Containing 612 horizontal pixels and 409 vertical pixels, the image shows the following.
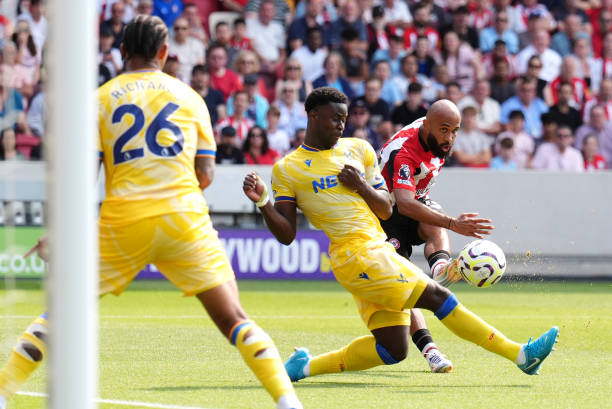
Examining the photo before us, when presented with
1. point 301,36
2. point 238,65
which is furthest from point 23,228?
point 301,36

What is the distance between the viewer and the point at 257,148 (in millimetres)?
16297

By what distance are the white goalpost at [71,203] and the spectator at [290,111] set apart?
44.9ft

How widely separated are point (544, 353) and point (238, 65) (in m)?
11.6

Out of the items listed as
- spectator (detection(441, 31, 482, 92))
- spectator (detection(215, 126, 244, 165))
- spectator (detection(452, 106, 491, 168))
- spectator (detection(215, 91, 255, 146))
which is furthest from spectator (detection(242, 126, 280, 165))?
spectator (detection(441, 31, 482, 92))

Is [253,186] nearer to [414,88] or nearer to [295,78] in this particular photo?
[414,88]

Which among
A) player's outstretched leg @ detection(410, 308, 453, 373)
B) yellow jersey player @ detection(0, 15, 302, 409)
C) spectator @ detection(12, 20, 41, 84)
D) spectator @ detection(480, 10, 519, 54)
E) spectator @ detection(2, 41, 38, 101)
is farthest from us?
spectator @ detection(480, 10, 519, 54)

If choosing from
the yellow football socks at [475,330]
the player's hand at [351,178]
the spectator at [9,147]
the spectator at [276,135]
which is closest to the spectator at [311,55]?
the spectator at [276,135]

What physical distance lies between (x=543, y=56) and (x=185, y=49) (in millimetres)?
6646

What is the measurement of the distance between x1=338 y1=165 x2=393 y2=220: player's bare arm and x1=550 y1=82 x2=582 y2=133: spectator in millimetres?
11617

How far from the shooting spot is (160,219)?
5.41 m

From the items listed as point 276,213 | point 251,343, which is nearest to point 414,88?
point 276,213

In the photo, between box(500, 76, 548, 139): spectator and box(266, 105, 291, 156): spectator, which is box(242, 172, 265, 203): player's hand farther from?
box(500, 76, 548, 139): spectator

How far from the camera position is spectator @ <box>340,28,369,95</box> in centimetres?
1811

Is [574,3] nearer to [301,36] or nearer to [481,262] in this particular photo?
[301,36]
